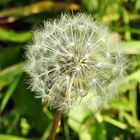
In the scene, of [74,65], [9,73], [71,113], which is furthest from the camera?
[9,73]

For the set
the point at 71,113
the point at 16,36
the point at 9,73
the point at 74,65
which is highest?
the point at 16,36

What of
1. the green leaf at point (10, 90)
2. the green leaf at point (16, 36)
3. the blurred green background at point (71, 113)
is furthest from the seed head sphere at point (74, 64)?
the green leaf at point (16, 36)

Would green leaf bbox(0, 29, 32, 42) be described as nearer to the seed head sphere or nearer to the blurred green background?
the blurred green background

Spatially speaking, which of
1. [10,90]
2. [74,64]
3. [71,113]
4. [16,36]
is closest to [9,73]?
[10,90]

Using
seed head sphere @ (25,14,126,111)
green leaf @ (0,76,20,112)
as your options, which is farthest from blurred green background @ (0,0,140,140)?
seed head sphere @ (25,14,126,111)

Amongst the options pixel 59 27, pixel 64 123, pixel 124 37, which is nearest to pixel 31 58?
pixel 59 27

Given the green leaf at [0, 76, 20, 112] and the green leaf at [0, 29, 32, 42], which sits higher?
the green leaf at [0, 29, 32, 42]

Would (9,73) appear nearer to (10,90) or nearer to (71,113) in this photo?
(10,90)

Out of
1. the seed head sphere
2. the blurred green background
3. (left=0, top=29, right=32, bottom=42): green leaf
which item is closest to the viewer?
the seed head sphere

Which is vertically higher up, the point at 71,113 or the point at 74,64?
the point at 74,64
